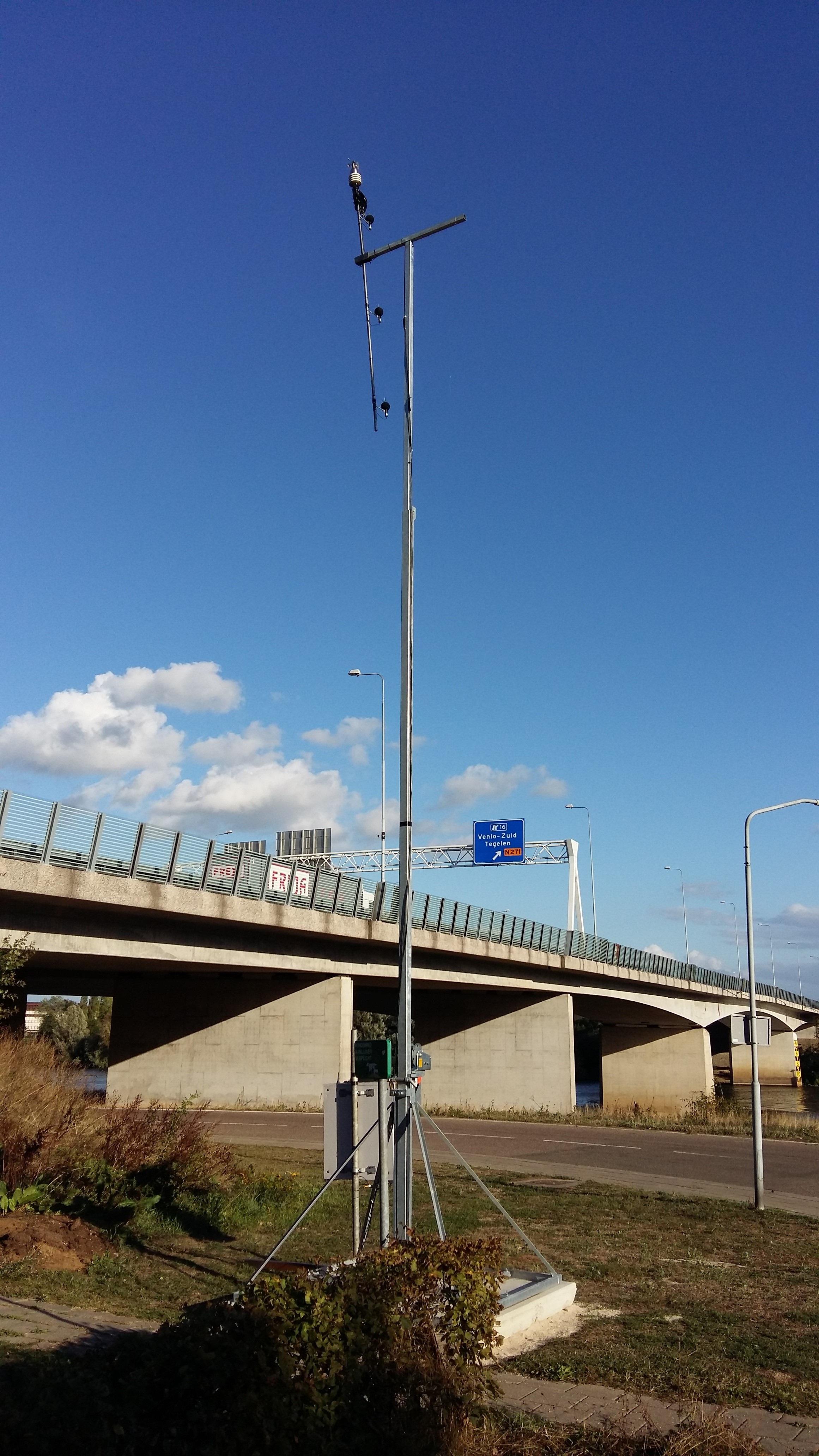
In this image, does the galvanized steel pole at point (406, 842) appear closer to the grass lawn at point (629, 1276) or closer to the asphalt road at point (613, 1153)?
the grass lawn at point (629, 1276)

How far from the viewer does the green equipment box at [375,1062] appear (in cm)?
926

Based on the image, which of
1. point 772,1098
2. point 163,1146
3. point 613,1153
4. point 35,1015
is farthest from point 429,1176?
point 35,1015

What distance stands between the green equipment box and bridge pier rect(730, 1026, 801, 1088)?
286ft

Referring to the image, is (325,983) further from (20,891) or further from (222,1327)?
(222,1327)

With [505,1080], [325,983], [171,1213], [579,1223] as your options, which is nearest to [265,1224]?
[171,1213]

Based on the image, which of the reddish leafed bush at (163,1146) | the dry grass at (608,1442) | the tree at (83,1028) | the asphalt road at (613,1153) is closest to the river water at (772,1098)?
the asphalt road at (613,1153)

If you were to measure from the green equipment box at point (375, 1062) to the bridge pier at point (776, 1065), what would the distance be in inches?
3431

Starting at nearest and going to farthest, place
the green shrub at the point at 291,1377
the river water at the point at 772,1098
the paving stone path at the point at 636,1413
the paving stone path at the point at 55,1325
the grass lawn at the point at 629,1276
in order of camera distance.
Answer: the green shrub at the point at 291,1377 < the paving stone path at the point at 636,1413 < the paving stone path at the point at 55,1325 < the grass lawn at the point at 629,1276 < the river water at the point at 772,1098

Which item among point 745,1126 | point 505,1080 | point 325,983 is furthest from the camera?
point 505,1080

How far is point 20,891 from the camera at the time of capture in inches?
858

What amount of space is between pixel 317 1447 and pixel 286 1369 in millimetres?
347

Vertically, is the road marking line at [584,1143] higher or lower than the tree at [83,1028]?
lower

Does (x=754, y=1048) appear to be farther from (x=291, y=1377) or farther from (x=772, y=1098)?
(x=772, y=1098)

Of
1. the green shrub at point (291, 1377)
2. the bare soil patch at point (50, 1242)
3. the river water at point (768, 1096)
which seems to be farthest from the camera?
the river water at point (768, 1096)
